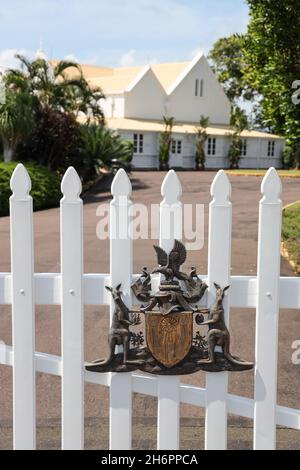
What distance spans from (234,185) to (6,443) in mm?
19682

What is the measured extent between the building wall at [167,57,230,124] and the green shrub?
71.9 ft

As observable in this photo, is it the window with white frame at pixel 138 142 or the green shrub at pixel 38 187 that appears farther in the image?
the window with white frame at pixel 138 142

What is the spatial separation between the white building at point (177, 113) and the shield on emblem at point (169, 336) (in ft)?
105

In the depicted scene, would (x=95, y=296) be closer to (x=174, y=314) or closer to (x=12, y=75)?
(x=174, y=314)

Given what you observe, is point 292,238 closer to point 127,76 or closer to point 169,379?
point 169,379

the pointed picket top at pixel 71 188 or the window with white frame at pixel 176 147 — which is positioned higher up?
the window with white frame at pixel 176 147

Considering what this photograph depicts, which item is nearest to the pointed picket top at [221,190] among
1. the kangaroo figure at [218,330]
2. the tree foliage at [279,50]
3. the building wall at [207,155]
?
the kangaroo figure at [218,330]

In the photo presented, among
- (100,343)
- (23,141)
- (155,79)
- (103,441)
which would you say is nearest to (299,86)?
(100,343)

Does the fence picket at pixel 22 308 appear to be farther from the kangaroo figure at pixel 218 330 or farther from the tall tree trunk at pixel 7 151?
the tall tree trunk at pixel 7 151

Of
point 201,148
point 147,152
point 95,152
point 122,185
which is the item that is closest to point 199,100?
point 201,148

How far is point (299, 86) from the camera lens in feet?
27.2

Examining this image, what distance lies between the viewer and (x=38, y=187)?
56.2ft

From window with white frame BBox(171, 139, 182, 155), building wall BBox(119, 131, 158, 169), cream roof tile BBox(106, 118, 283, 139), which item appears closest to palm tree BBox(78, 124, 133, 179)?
building wall BBox(119, 131, 158, 169)

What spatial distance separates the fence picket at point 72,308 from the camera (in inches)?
101
